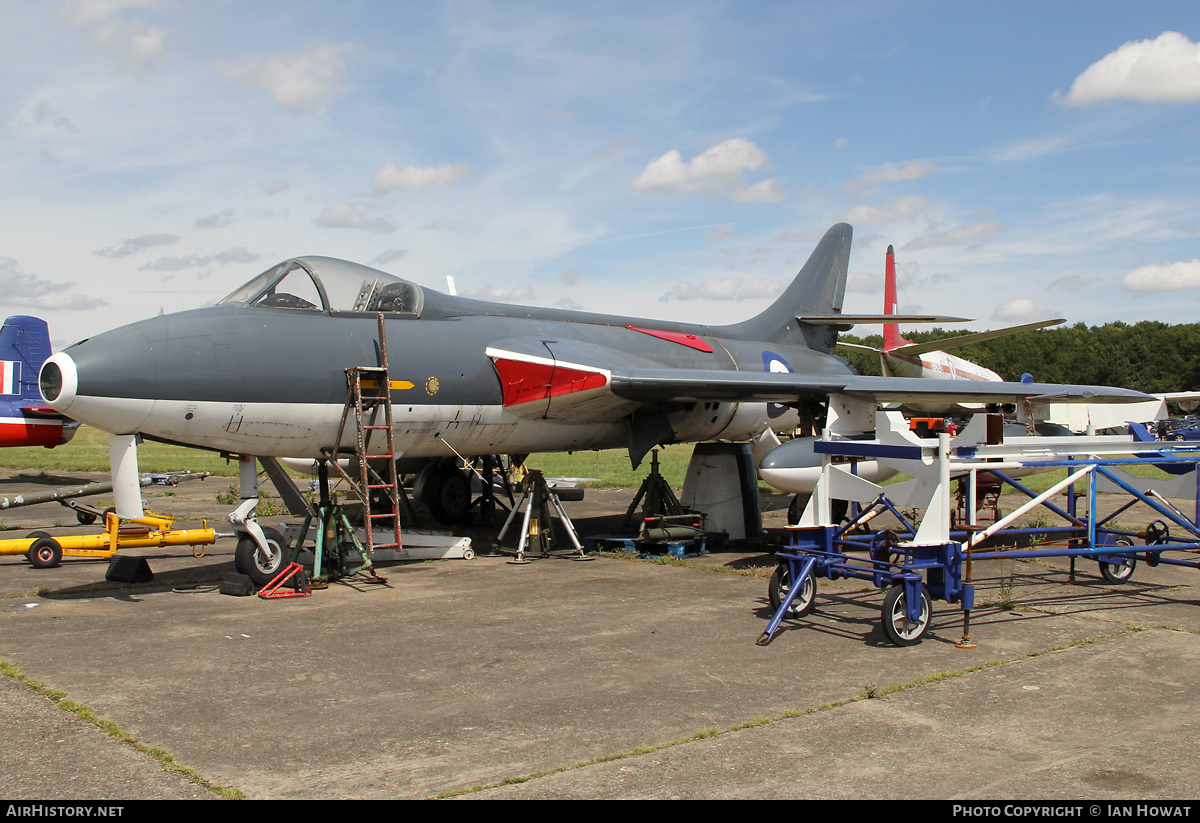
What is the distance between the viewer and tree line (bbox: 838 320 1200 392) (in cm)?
8094

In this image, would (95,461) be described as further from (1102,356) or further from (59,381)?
(1102,356)

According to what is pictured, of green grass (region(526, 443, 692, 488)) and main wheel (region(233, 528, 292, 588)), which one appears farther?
green grass (region(526, 443, 692, 488))

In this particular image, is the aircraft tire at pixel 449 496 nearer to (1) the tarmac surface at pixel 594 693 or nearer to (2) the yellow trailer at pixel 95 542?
(2) the yellow trailer at pixel 95 542

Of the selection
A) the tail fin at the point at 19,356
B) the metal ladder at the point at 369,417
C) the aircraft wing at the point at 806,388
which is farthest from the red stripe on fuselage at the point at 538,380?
the tail fin at the point at 19,356

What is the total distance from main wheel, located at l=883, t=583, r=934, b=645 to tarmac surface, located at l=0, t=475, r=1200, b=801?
0.12m

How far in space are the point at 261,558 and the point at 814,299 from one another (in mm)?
11799

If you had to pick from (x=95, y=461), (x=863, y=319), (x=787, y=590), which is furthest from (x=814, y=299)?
(x=95, y=461)

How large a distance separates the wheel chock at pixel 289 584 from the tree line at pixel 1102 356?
244 feet

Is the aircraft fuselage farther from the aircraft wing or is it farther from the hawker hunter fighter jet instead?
the aircraft wing

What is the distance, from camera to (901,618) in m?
6.44

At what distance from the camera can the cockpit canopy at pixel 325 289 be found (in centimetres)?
929

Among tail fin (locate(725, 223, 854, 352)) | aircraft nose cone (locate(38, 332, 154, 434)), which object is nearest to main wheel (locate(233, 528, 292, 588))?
aircraft nose cone (locate(38, 332, 154, 434))

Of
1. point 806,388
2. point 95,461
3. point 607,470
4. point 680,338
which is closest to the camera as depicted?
point 806,388
